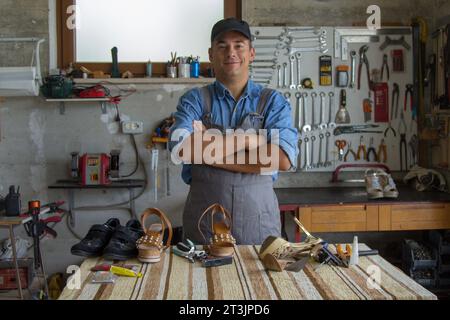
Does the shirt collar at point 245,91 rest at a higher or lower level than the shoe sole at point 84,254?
higher

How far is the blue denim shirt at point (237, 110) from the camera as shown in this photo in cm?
241

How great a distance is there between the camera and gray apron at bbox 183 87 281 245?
2.42 m

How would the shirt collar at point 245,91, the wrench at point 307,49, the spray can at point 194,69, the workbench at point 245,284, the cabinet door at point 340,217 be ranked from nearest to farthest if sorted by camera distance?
the workbench at point 245,284 < the shirt collar at point 245,91 < the cabinet door at point 340,217 < the spray can at point 194,69 < the wrench at point 307,49

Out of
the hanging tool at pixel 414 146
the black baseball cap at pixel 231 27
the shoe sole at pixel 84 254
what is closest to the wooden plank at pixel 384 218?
the hanging tool at pixel 414 146

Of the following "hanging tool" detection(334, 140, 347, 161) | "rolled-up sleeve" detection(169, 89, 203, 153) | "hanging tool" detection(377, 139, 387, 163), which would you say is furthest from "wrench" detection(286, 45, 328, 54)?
"rolled-up sleeve" detection(169, 89, 203, 153)

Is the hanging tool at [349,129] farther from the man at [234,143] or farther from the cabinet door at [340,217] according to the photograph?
A: the man at [234,143]

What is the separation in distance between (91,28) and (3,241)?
1.85m

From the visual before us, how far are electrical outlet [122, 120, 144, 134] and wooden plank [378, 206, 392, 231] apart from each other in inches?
76.2

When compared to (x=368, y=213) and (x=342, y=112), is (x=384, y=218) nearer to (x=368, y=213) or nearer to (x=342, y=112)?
(x=368, y=213)

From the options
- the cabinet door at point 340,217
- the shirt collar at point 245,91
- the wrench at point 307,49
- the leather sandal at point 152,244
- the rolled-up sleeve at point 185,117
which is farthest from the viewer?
the wrench at point 307,49

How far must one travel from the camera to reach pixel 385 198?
380 cm

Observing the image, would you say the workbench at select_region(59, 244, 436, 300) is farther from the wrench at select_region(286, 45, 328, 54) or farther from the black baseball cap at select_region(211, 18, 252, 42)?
the wrench at select_region(286, 45, 328, 54)

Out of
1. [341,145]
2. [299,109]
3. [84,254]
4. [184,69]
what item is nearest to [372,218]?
→ [341,145]

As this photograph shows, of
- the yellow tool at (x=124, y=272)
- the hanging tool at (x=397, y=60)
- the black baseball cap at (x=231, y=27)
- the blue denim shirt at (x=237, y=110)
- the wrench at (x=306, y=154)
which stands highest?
the hanging tool at (x=397, y=60)
